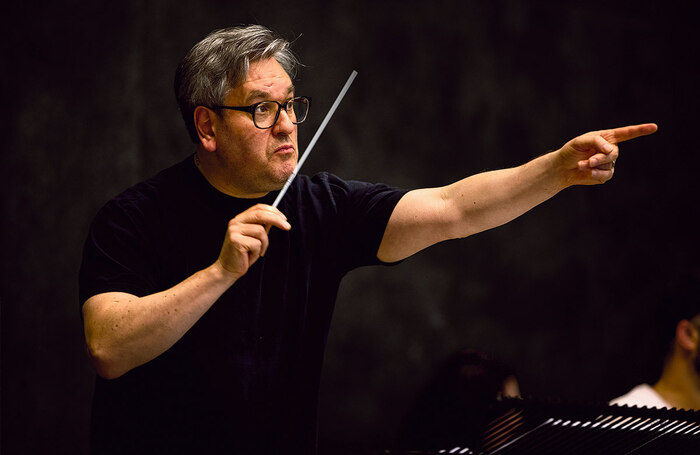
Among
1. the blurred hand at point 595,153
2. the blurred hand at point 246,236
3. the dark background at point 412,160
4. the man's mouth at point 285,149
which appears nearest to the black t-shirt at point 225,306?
the man's mouth at point 285,149

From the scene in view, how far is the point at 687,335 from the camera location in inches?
94.9

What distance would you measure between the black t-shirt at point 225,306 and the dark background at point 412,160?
1.06 metres

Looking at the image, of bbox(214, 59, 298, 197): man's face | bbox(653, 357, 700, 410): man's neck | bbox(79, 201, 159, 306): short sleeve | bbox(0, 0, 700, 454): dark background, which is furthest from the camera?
bbox(0, 0, 700, 454): dark background

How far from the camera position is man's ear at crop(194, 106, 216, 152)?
169 cm

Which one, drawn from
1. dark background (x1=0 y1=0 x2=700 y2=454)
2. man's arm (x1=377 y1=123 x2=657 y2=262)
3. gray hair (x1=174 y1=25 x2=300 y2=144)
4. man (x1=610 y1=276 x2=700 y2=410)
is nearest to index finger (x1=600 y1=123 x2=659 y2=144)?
man's arm (x1=377 y1=123 x2=657 y2=262)

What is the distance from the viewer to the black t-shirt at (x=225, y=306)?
5.06 feet

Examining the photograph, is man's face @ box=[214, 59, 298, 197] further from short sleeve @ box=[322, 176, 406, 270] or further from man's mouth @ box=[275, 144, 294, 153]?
short sleeve @ box=[322, 176, 406, 270]

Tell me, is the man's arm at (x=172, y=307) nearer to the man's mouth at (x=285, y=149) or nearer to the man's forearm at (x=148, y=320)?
the man's forearm at (x=148, y=320)

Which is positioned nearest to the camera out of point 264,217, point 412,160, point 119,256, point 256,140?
point 264,217

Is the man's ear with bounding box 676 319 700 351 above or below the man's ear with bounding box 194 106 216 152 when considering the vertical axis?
below

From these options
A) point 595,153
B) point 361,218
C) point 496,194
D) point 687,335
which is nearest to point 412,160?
point 687,335

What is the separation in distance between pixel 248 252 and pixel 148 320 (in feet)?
0.71

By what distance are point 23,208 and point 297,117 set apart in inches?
50.5

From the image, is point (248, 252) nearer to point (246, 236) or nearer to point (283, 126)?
point (246, 236)
